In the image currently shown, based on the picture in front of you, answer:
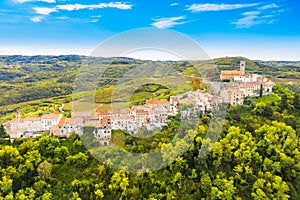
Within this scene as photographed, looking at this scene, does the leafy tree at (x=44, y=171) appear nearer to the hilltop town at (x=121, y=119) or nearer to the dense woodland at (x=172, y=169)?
the dense woodland at (x=172, y=169)

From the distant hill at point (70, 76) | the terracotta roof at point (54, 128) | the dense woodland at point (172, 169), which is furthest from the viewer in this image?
the distant hill at point (70, 76)

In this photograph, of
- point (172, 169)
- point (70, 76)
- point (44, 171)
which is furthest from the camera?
point (70, 76)

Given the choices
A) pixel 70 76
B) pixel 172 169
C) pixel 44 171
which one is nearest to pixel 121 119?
pixel 172 169

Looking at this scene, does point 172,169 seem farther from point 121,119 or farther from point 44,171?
point 44,171

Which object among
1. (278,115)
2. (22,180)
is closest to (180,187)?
(22,180)

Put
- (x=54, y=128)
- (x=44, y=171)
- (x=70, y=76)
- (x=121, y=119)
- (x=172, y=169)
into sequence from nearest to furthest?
(x=44, y=171) < (x=172, y=169) < (x=121, y=119) < (x=54, y=128) < (x=70, y=76)

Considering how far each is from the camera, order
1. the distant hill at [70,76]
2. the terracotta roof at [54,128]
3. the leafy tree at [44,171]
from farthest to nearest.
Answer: the distant hill at [70,76], the terracotta roof at [54,128], the leafy tree at [44,171]

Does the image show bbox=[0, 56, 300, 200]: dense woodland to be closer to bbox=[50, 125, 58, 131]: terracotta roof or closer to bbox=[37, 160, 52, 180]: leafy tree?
bbox=[37, 160, 52, 180]: leafy tree

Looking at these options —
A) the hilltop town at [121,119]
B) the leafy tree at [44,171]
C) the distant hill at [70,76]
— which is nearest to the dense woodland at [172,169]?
the leafy tree at [44,171]

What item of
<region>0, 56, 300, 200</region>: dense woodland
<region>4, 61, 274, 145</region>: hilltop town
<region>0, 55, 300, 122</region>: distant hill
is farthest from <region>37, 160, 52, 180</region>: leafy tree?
<region>0, 55, 300, 122</region>: distant hill
